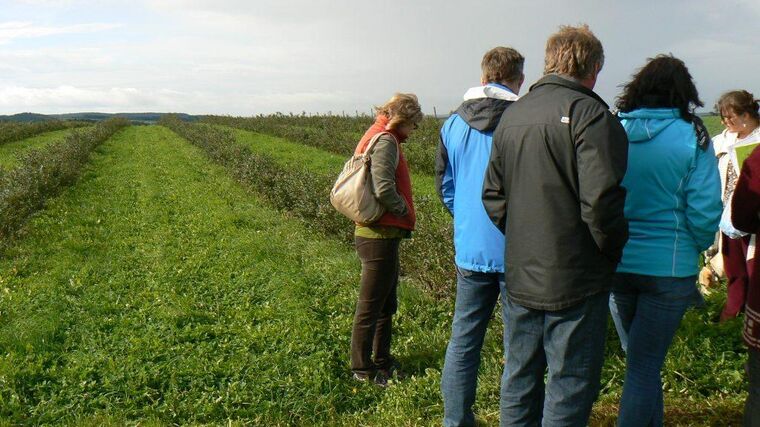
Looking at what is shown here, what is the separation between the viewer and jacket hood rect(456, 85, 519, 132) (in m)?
3.22

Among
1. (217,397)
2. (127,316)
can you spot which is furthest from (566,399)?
(127,316)

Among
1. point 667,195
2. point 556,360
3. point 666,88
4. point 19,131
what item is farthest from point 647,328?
point 19,131

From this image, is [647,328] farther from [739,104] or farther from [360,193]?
[739,104]

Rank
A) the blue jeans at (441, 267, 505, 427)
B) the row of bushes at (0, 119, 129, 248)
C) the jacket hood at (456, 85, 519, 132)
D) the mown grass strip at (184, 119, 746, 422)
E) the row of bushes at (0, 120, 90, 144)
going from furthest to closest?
the row of bushes at (0, 120, 90, 144)
the row of bushes at (0, 119, 129, 248)
the mown grass strip at (184, 119, 746, 422)
the blue jeans at (441, 267, 505, 427)
the jacket hood at (456, 85, 519, 132)

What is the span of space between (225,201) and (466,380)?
9.84 meters

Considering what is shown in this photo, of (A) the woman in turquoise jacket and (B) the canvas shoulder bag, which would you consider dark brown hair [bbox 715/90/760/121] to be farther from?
(B) the canvas shoulder bag

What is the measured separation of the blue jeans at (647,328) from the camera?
288cm

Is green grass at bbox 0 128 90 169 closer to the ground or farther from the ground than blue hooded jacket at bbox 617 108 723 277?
closer to the ground

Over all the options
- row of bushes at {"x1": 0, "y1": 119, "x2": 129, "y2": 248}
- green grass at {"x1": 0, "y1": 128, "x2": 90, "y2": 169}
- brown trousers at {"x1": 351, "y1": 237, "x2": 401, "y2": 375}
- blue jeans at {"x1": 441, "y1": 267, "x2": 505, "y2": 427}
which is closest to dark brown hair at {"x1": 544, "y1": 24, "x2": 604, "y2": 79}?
blue jeans at {"x1": 441, "y1": 267, "x2": 505, "y2": 427}

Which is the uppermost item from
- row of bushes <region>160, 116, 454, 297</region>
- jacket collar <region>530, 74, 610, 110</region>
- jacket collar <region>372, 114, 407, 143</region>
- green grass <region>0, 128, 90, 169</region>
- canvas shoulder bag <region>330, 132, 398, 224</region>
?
jacket collar <region>530, 74, 610, 110</region>

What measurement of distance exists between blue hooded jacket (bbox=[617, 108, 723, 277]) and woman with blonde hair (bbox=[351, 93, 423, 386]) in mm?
1600

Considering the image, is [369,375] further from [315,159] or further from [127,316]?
[315,159]

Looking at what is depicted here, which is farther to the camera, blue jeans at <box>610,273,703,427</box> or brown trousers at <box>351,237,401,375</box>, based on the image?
brown trousers at <box>351,237,401,375</box>

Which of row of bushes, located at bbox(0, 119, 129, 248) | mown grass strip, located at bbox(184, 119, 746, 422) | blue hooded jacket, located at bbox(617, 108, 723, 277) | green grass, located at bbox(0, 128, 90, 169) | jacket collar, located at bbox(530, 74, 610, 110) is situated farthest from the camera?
green grass, located at bbox(0, 128, 90, 169)
